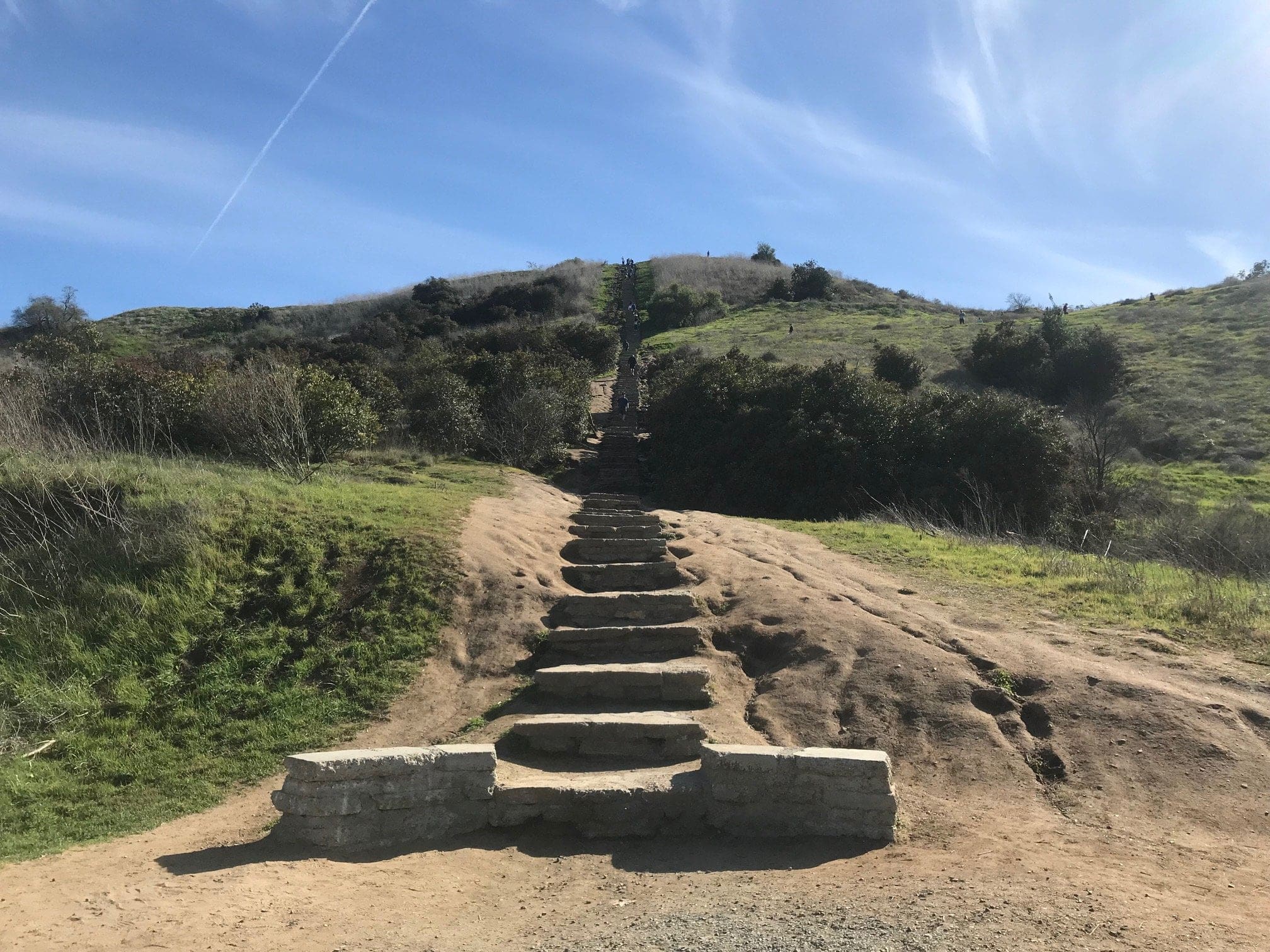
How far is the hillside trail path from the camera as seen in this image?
442 centimetres

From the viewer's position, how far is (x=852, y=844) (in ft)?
18.6

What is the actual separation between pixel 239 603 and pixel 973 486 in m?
13.4

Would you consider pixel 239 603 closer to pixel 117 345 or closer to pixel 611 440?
pixel 611 440

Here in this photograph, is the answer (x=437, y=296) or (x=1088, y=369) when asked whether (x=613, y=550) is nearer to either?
(x=1088, y=369)

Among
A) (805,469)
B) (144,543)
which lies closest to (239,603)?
(144,543)

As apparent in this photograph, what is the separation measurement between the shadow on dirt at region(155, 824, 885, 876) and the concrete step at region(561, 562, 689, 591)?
4855mm

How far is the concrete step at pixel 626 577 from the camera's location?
1078 cm

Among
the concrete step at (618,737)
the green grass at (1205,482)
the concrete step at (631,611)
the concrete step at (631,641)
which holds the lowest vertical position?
the concrete step at (618,737)

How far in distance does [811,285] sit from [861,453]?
41992 mm

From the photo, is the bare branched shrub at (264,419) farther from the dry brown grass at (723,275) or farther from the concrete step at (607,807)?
the dry brown grass at (723,275)

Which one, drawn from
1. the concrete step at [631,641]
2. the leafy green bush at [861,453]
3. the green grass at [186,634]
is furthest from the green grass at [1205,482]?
the green grass at [186,634]

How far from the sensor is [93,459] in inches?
439


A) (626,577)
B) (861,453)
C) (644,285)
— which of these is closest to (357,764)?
(626,577)

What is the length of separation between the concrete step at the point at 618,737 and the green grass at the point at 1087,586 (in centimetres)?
453
